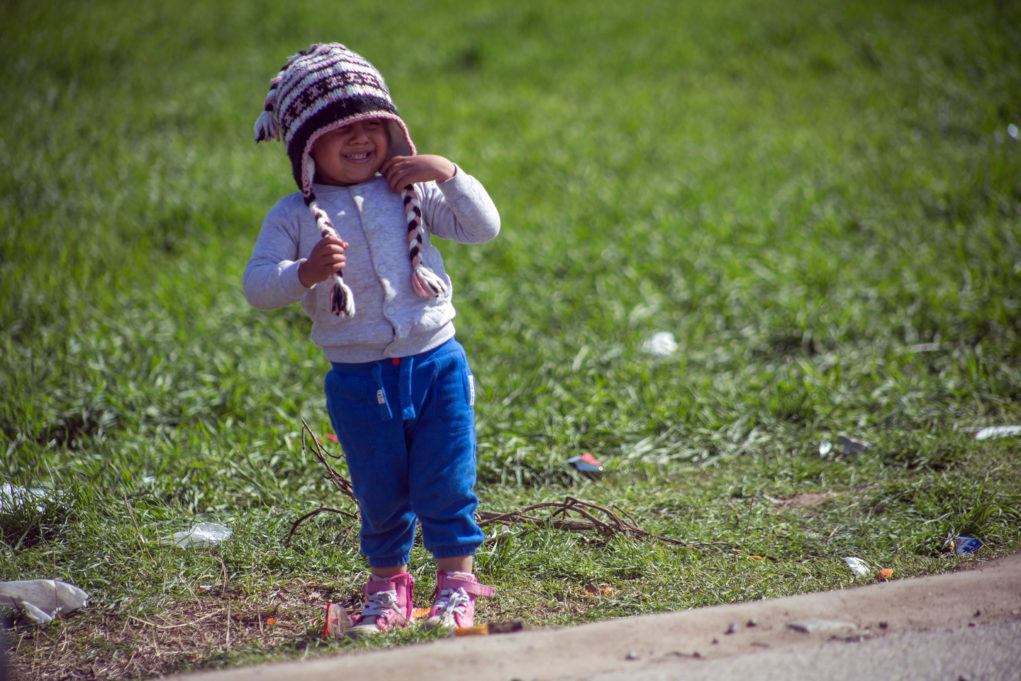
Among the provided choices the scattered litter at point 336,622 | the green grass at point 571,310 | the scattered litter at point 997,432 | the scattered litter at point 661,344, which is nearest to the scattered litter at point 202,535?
the green grass at point 571,310

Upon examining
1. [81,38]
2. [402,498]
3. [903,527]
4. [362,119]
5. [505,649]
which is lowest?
[903,527]

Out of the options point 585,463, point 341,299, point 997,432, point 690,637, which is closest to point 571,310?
point 585,463

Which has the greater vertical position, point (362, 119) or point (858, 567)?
point (362, 119)

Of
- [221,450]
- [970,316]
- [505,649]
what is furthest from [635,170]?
[505,649]

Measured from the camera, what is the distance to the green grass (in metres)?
2.98

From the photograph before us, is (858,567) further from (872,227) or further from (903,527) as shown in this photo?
(872,227)

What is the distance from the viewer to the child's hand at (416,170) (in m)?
2.50

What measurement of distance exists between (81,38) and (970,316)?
24.6 ft

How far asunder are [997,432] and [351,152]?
8.88ft

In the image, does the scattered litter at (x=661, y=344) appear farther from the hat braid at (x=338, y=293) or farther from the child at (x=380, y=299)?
the hat braid at (x=338, y=293)

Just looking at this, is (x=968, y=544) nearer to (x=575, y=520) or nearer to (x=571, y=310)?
(x=575, y=520)

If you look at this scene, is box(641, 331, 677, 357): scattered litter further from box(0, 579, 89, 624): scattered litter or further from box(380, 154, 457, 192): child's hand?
box(0, 579, 89, 624): scattered litter

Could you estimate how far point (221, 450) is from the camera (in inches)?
147

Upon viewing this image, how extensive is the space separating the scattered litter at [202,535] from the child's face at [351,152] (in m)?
1.26
